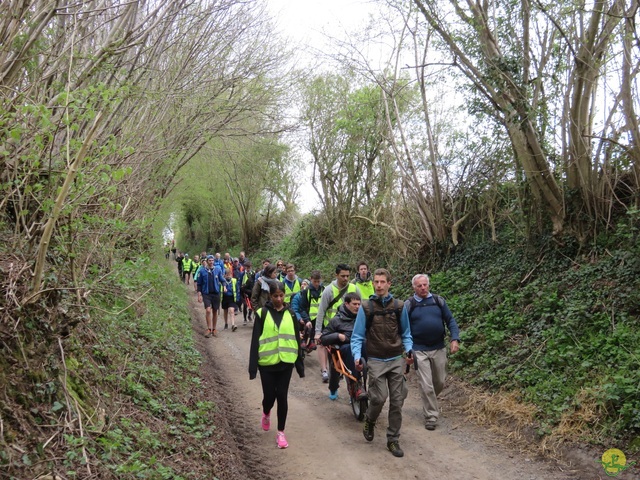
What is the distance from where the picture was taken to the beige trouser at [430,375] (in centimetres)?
656


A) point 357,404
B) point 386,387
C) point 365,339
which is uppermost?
point 365,339

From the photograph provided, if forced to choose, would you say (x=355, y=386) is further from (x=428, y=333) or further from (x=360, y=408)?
(x=428, y=333)

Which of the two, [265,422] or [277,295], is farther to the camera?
[265,422]

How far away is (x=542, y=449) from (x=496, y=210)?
6.56m

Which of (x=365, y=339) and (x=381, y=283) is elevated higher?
(x=381, y=283)

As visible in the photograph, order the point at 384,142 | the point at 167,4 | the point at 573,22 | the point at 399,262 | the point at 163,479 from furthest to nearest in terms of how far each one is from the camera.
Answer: the point at 384,142
the point at 399,262
the point at 573,22
the point at 167,4
the point at 163,479

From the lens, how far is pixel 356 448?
18.3 ft

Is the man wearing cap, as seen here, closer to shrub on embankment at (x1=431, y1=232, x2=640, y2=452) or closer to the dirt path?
the dirt path

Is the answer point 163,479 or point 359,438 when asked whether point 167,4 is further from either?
point 359,438

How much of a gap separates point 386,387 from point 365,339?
24.2 inches

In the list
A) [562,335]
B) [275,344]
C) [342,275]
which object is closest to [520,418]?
[562,335]

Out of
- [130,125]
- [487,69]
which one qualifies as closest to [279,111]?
[130,125]

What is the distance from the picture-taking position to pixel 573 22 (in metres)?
7.47
